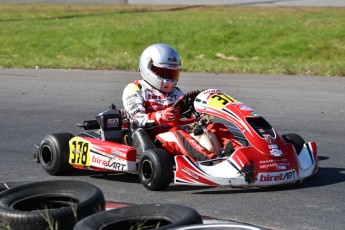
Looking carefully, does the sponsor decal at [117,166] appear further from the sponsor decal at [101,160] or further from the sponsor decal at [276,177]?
the sponsor decal at [276,177]

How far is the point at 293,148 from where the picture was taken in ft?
20.8

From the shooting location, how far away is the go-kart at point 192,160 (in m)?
6.11

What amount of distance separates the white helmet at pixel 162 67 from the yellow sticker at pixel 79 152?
2.58 ft

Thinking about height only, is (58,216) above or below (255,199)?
above

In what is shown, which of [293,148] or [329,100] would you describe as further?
[329,100]

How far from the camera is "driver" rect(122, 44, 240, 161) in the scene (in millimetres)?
6613

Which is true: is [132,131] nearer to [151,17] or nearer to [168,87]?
[168,87]

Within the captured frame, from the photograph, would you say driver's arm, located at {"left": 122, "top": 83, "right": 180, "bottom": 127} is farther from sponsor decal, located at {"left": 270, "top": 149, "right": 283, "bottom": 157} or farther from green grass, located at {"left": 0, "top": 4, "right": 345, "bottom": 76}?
green grass, located at {"left": 0, "top": 4, "right": 345, "bottom": 76}

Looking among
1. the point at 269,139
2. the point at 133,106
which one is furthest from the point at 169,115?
the point at 269,139

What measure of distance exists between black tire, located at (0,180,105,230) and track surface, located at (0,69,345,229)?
122 centimetres

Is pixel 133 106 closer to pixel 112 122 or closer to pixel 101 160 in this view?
pixel 112 122

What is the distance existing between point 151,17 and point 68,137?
679 inches

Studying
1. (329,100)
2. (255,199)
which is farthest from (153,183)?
(329,100)

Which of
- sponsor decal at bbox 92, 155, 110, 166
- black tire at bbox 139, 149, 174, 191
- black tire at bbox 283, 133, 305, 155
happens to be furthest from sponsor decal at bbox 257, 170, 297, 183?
sponsor decal at bbox 92, 155, 110, 166
